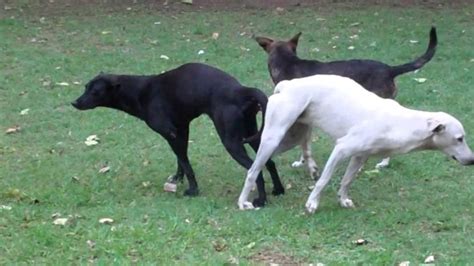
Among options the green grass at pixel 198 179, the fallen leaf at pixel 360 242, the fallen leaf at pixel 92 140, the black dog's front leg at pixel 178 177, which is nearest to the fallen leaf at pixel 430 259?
the green grass at pixel 198 179

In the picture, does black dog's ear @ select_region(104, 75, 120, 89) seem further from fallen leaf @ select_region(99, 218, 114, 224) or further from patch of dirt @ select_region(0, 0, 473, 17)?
patch of dirt @ select_region(0, 0, 473, 17)

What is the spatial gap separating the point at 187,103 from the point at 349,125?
146 cm

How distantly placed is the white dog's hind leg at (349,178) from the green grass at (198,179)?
0.30 feet

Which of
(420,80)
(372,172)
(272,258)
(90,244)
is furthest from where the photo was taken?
(420,80)

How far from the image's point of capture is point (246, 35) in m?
15.2

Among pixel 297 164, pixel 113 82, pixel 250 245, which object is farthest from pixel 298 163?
pixel 250 245

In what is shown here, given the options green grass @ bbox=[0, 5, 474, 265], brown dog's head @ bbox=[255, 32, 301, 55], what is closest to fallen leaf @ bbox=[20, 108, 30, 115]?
green grass @ bbox=[0, 5, 474, 265]

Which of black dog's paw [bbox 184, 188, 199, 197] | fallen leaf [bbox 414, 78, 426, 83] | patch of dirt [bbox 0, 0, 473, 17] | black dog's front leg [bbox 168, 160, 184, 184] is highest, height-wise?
black dog's paw [bbox 184, 188, 199, 197]

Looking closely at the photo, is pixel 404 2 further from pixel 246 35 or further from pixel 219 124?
pixel 219 124

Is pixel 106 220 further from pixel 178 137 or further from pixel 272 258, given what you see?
pixel 272 258

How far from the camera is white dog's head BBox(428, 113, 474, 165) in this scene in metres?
6.83

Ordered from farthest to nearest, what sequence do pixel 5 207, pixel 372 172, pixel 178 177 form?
pixel 372 172 → pixel 178 177 → pixel 5 207

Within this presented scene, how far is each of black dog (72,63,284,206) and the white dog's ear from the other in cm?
131

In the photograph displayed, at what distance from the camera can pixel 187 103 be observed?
7.75 m
